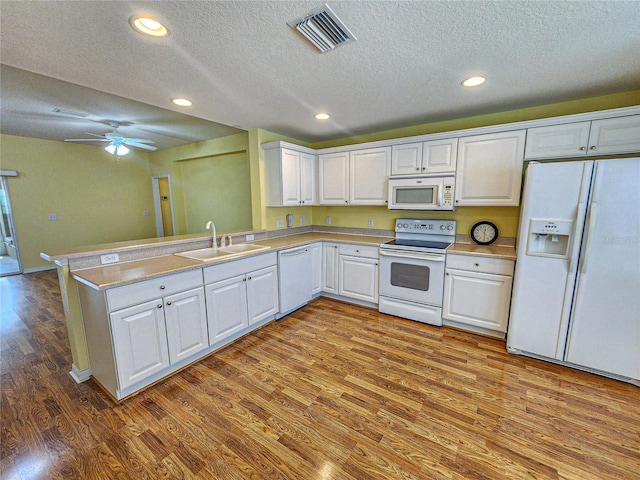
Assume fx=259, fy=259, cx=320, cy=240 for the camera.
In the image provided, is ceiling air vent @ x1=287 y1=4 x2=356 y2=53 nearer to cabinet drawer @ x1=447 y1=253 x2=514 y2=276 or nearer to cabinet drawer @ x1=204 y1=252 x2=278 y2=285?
cabinet drawer @ x1=204 y1=252 x2=278 y2=285

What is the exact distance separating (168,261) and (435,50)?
2.64 metres

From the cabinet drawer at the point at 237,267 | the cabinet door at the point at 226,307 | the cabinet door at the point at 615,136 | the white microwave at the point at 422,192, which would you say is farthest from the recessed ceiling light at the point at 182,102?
the cabinet door at the point at 615,136

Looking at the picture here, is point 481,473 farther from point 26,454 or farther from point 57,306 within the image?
point 57,306

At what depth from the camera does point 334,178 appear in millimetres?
3793

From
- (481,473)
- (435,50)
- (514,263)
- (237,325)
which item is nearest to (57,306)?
(237,325)

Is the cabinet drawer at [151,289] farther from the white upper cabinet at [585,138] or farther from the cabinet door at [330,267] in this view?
the white upper cabinet at [585,138]

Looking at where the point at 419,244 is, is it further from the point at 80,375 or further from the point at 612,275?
the point at 80,375

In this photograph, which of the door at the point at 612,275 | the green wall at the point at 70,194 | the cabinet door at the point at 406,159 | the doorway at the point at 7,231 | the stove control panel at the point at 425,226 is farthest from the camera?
the green wall at the point at 70,194

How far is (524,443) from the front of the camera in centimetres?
156

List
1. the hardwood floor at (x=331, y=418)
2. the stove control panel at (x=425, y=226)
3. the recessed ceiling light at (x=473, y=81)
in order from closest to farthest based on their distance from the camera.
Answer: the hardwood floor at (x=331, y=418) → the recessed ceiling light at (x=473, y=81) → the stove control panel at (x=425, y=226)

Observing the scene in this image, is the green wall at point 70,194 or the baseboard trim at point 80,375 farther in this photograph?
the green wall at point 70,194

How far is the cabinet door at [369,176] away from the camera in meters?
Result: 3.36

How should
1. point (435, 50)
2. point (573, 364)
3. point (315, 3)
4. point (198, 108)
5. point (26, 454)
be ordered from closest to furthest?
point (315, 3) → point (26, 454) → point (435, 50) → point (573, 364) → point (198, 108)

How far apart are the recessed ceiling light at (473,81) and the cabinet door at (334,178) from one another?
5.56 ft
